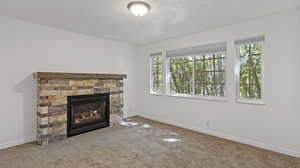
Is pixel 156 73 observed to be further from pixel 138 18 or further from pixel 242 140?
pixel 242 140

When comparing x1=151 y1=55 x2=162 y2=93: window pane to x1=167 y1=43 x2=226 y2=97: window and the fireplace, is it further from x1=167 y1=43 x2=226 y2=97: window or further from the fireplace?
the fireplace

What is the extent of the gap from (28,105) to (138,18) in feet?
9.10

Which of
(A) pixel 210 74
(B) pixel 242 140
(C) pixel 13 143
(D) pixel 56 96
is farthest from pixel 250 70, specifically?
(C) pixel 13 143

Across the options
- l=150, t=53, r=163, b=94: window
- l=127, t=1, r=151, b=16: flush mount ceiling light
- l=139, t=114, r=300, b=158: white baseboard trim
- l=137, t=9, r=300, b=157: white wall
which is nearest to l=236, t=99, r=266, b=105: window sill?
l=137, t=9, r=300, b=157: white wall

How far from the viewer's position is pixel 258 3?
7.52 ft

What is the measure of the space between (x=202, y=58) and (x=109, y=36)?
2.48 metres

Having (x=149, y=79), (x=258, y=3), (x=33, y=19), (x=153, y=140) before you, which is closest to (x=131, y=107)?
(x=149, y=79)

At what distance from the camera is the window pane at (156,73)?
4.69 metres

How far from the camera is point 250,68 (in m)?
3.04

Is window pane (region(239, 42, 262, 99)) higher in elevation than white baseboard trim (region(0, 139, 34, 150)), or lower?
higher

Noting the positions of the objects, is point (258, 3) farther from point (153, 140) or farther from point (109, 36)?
point (109, 36)

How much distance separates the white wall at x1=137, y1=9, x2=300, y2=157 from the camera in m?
2.50

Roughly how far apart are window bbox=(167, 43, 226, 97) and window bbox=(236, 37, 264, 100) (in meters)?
0.35

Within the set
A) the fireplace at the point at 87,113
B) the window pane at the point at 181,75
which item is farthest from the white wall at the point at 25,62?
the window pane at the point at 181,75
